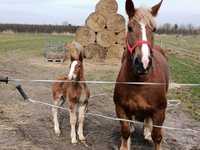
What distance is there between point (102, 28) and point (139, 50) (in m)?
19.8

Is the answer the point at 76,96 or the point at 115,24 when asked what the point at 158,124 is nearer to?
the point at 76,96

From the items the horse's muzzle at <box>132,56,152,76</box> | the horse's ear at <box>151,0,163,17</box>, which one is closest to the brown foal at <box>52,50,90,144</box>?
the horse's ear at <box>151,0,163,17</box>

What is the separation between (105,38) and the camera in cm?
2453

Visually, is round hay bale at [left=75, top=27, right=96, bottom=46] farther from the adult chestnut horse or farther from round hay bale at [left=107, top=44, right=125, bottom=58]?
the adult chestnut horse

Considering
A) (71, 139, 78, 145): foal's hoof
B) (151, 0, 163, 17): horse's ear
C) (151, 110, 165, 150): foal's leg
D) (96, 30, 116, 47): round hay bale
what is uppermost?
(151, 0, 163, 17): horse's ear

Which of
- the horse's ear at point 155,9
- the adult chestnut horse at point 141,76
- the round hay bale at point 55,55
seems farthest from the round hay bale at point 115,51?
the horse's ear at point 155,9

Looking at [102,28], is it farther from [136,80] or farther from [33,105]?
[136,80]

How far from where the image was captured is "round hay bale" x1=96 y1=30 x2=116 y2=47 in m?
24.5

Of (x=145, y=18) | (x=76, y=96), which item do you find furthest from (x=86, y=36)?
(x=145, y=18)

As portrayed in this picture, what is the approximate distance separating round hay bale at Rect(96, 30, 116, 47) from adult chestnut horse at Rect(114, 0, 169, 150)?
18.1 m

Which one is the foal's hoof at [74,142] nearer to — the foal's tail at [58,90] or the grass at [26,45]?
the foal's tail at [58,90]

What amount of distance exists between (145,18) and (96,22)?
19.5 meters

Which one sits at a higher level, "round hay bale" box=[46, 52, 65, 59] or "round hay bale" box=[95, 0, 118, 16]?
"round hay bale" box=[95, 0, 118, 16]

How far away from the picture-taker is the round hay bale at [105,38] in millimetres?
24547
